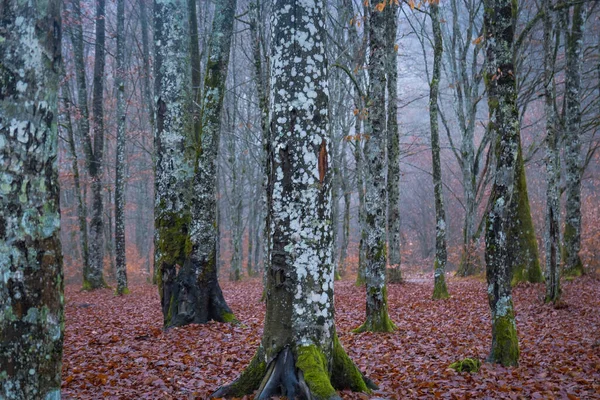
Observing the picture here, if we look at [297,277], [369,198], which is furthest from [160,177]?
[297,277]

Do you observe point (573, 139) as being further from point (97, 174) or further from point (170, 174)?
point (97, 174)

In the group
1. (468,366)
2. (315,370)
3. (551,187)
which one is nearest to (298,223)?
(315,370)

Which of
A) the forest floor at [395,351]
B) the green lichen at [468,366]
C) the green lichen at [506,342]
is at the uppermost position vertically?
the green lichen at [506,342]

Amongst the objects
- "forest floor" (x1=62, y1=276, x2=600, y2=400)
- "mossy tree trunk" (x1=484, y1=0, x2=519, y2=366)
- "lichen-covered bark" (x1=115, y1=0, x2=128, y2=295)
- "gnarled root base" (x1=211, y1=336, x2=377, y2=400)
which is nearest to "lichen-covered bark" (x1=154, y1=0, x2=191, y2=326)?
"forest floor" (x1=62, y1=276, x2=600, y2=400)

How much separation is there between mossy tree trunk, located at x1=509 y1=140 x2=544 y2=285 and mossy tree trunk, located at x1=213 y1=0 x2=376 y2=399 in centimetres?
1012

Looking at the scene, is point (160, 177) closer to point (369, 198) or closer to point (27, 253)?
point (369, 198)

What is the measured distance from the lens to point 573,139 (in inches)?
571

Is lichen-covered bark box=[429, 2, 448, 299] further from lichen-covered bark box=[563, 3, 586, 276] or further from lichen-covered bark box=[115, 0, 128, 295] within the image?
lichen-covered bark box=[115, 0, 128, 295]

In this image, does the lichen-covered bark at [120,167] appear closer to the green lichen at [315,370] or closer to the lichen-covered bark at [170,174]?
the lichen-covered bark at [170,174]

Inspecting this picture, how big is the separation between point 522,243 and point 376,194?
681 cm

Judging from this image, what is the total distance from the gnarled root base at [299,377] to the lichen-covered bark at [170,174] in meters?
4.67

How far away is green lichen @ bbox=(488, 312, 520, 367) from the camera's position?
246 inches

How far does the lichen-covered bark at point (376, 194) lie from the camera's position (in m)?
8.84

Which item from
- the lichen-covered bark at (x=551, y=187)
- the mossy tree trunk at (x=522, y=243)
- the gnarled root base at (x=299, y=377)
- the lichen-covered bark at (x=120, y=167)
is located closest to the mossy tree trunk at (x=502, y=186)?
the gnarled root base at (x=299, y=377)
